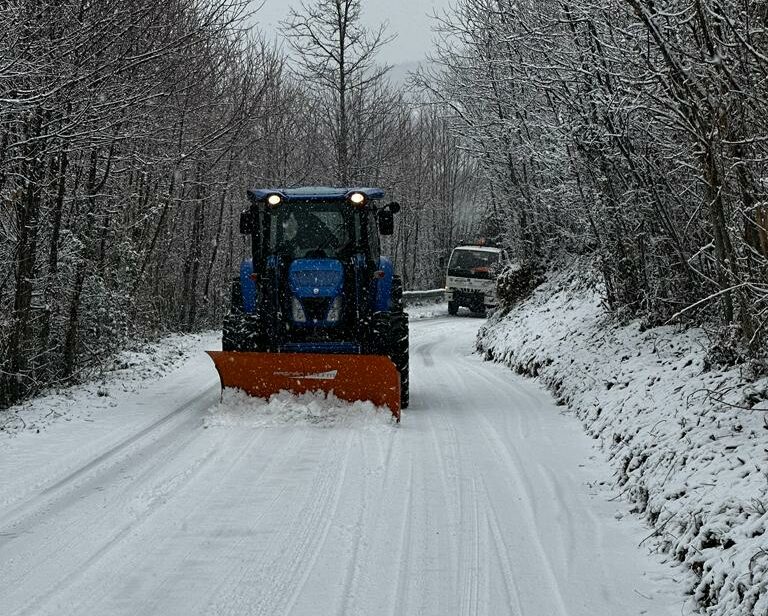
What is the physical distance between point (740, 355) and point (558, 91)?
4430 mm

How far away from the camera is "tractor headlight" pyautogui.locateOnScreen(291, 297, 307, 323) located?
9.31 meters

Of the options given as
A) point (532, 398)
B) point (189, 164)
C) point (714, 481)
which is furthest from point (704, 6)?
point (189, 164)

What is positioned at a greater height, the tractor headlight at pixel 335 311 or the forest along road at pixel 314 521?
the tractor headlight at pixel 335 311

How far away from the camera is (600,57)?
26.0ft

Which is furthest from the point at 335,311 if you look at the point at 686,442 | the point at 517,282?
the point at 517,282

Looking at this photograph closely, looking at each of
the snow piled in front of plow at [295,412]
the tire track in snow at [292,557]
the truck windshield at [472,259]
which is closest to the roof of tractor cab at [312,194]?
the snow piled in front of plow at [295,412]

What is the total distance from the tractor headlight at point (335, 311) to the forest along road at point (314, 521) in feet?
4.83

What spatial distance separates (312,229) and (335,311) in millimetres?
1018

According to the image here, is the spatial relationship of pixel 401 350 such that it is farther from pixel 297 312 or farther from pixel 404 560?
pixel 404 560

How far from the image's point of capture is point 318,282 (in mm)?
9250

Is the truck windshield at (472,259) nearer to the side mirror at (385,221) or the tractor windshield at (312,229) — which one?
the side mirror at (385,221)

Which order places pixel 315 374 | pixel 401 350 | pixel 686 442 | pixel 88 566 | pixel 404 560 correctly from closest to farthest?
pixel 88 566
pixel 404 560
pixel 686 442
pixel 315 374
pixel 401 350

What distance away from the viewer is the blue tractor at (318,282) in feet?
30.4

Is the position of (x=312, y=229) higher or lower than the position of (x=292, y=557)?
higher
